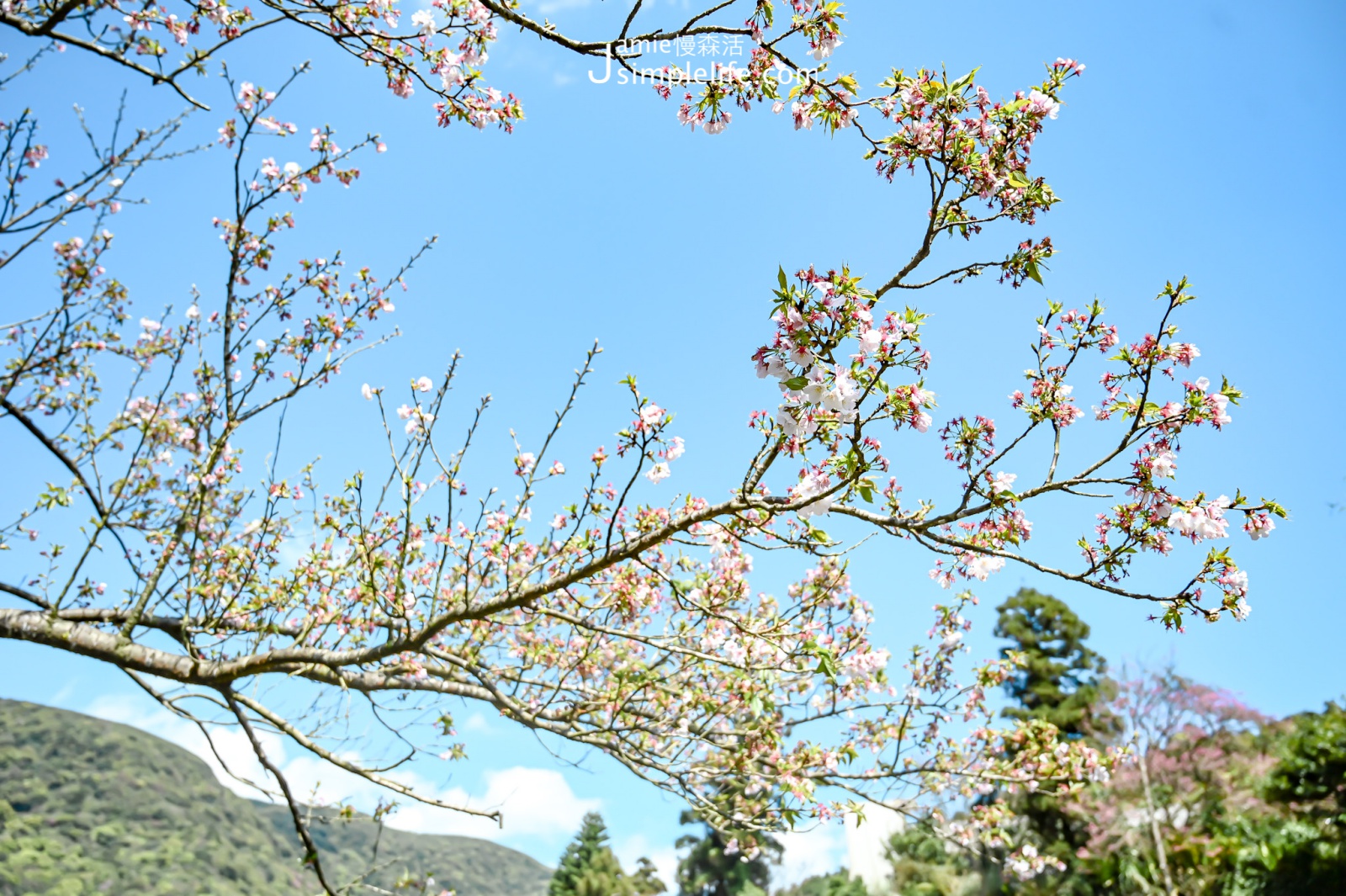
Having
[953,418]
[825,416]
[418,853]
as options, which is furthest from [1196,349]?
[418,853]

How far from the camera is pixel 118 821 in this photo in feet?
57.3

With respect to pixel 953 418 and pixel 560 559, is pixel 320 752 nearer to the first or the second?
pixel 560 559

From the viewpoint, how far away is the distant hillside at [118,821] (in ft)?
51.5

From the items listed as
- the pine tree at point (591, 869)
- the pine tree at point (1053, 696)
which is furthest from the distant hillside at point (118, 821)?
the pine tree at point (1053, 696)

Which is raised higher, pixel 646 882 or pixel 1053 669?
pixel 1053 669

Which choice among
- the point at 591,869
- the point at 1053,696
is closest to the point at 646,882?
the point at 591,869

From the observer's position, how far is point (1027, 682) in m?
20.0

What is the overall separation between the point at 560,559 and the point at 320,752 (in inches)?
62.6

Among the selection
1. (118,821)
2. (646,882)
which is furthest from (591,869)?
(118,821)

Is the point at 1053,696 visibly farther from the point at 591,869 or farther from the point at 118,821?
the point at 118,821

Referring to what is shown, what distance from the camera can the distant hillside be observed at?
51.5 ft

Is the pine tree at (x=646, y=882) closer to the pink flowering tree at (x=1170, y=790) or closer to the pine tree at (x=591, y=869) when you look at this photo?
the pine tree at (x=591, y=869)

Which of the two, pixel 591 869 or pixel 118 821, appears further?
pixel 591 869

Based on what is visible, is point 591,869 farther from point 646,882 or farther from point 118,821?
point 118,821
